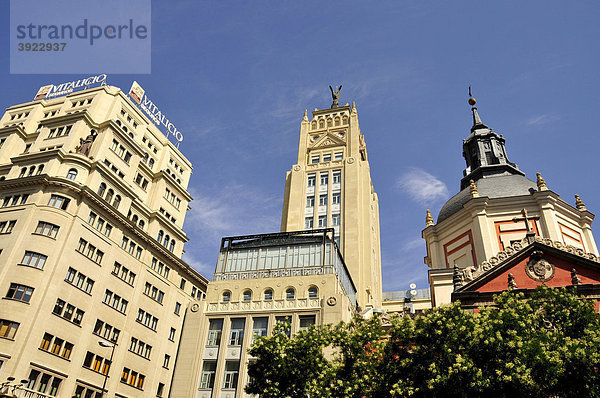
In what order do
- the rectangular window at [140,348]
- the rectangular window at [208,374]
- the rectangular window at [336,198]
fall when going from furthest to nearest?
the rectangular window at [336,198] < the rectangular window at [140,348] < the rectangular window at [208,374]

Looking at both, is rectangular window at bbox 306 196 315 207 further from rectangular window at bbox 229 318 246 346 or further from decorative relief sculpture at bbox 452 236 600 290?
decorative relief sculpture at bbox 452 236 600 290

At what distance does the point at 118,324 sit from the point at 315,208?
1228 inches

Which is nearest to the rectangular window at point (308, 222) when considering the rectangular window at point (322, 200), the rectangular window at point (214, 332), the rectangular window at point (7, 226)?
the rectangular window at point (322, 200)

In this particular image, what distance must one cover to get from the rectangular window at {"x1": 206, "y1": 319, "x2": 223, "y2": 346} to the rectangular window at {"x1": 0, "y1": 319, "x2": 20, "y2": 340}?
1646 cm

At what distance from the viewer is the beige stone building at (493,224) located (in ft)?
135

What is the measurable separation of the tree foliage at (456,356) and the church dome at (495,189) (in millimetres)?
23082

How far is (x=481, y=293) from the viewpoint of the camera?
3162 centimetres

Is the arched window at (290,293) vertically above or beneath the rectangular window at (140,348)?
above

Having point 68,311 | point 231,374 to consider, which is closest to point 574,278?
point 231,374

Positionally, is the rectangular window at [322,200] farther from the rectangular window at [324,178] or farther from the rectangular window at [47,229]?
the rectangular window at [47,229]

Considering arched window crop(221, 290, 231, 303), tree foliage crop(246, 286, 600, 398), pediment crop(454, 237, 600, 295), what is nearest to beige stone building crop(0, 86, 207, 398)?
arched window crop(221, 290, 231, 303)

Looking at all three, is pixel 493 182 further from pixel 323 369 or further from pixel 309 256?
pixel 323 369

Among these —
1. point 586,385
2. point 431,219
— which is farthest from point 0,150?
point 586,385

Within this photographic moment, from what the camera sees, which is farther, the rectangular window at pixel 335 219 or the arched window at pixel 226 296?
the rectangular window at pixel 335 219
